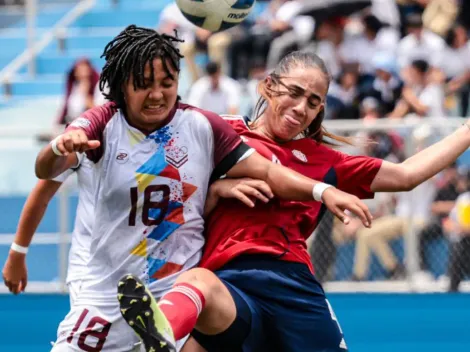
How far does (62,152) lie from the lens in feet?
11.9

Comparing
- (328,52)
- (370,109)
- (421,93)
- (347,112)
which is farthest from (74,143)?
(328,52)

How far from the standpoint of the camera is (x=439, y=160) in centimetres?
419

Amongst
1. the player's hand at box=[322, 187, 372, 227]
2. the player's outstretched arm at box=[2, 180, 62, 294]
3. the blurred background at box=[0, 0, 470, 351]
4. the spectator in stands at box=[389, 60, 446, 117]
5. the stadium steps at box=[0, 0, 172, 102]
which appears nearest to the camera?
the player's hand at box=[322, 187, 372, 227]

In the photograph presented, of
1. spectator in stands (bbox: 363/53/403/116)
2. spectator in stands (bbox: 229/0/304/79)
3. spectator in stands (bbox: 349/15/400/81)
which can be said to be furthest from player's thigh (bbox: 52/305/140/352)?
spectator in stands (bbox: 229/0/304/79)

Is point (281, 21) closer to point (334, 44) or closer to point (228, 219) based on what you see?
point (334, 44)

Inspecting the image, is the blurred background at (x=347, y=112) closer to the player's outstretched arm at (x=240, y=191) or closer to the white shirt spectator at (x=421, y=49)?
the white shirt spectator at (x=421, y=49)

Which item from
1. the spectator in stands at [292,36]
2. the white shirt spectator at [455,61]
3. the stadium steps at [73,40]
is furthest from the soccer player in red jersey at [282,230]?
the stadium steps at [73,40]

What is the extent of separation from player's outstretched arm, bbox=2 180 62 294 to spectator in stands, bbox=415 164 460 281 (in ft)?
14.1

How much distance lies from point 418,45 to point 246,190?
23.5ft

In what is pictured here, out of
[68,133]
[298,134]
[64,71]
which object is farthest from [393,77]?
[68,133]

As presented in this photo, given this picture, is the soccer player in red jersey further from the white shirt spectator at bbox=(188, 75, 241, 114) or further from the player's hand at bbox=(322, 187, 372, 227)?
the white shirt spectator at bbox=(188, 75, 241, 114)

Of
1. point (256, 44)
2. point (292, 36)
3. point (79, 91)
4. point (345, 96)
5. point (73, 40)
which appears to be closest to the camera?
point (345, 96)

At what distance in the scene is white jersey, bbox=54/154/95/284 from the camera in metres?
4.20

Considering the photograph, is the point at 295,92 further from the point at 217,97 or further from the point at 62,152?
the point at 217,97
